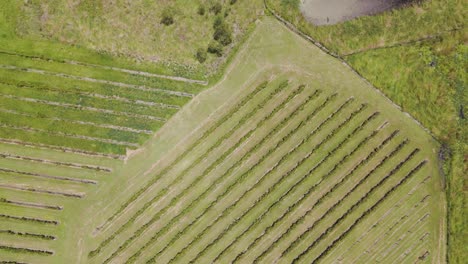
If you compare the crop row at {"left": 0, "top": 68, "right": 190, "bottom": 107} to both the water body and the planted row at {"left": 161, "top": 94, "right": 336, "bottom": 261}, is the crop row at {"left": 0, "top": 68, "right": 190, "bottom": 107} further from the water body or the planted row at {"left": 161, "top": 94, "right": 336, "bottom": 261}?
the water body

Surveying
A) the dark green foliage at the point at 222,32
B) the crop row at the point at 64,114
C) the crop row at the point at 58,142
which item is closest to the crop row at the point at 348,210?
the crop row at the point at 64,114

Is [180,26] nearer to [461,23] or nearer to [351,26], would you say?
[351,26]

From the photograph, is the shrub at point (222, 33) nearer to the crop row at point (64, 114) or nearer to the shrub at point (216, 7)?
the shrub at point (216, 7)

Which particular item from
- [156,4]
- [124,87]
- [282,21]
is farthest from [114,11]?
[282,21]

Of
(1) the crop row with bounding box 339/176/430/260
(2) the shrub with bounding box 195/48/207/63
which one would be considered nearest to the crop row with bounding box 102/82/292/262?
(2) the shrub with bounding box 195/48/207/63

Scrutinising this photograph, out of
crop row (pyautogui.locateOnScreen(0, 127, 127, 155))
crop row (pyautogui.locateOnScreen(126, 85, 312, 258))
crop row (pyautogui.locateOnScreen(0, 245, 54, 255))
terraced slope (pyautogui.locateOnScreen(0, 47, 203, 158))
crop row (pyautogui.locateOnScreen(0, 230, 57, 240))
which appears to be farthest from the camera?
terraced slope (pyautogui.locateOnScreen(0, 47, 203, 158))
